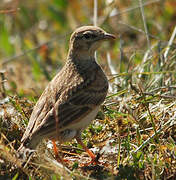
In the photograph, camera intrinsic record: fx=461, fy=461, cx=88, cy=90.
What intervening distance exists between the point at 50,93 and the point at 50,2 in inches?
269

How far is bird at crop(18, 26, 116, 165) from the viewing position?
479 centimetres

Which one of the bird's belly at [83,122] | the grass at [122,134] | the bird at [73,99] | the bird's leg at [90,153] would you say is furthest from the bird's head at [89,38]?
the bird's leg at [90,153]

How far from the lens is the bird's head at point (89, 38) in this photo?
5.73 m

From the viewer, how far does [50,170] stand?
4.38m

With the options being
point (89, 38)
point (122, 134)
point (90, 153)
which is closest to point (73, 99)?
point (90, 153)

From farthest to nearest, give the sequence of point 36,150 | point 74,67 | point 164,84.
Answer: point 164,84 → point 74,67 → point 36,150

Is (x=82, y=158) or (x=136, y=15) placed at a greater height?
(x=136, y=15)

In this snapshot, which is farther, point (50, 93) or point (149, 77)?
point (149, 77)

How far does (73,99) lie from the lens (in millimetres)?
5129

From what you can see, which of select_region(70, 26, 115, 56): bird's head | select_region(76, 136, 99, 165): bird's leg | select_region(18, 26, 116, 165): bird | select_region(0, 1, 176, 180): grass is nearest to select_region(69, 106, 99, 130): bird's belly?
select_region(18, 26, 116, 165): bird

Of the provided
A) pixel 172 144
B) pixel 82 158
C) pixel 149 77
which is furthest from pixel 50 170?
pixel 149 77

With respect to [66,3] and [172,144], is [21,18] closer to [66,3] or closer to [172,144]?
[66,3]

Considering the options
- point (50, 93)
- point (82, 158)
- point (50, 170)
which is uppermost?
point (50, 93)

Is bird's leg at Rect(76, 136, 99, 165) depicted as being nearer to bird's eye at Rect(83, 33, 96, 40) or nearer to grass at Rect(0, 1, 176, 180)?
grass at Rect(0, 1, 176, 180)
